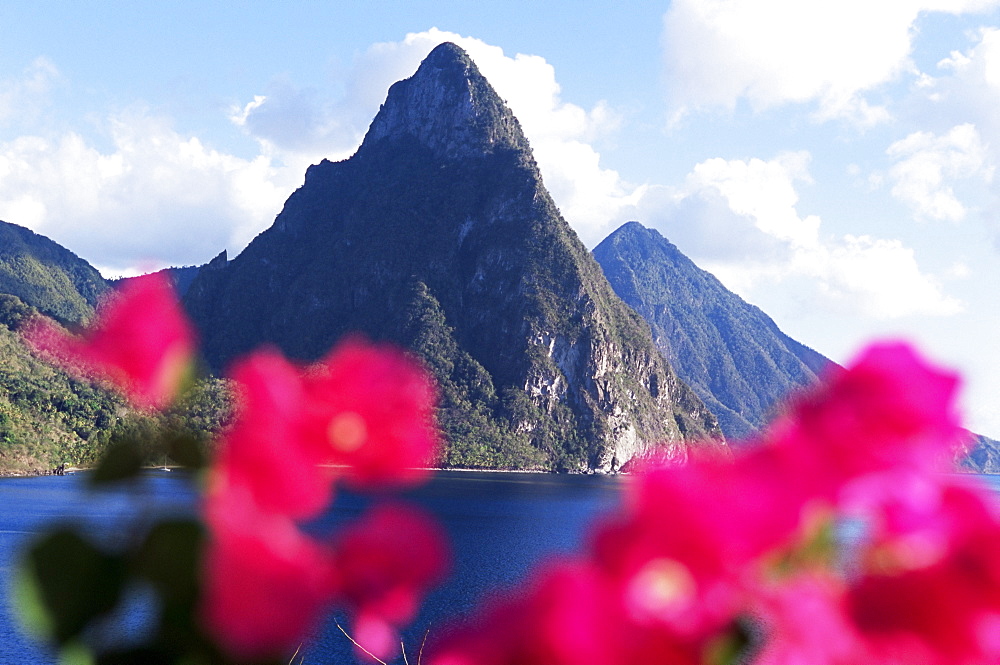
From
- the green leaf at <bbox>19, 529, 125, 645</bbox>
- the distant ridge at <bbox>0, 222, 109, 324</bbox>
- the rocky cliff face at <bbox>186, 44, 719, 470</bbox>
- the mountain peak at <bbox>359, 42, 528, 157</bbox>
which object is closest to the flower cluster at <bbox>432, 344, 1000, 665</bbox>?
the green leaf at <bbox>19, 529, 125, 645</bbox>

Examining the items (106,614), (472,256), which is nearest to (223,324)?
(472,256)

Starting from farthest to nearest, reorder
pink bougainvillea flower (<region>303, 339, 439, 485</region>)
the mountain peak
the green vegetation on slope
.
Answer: the mountain peak
the green vegetation on slope
pink bougainvillea flower (<region>303, 339, 439, 485</region>)

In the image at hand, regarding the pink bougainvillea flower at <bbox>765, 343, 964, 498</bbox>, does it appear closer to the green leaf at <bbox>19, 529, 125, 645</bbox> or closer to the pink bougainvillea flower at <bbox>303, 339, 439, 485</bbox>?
the pink bougainvillea flower at <bbox>303, 339, 439, 485</bbox>

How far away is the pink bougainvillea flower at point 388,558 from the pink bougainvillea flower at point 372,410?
0.08 feet

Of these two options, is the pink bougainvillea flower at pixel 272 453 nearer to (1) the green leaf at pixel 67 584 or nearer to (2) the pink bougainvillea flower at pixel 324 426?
(2) the pink bougainvillea flower at pixel 324 426

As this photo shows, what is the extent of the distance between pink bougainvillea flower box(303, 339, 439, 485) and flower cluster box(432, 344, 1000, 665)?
0.11 m

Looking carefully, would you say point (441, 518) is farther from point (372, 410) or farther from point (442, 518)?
point (442, 518)

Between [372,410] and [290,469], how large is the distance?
95 millimetres

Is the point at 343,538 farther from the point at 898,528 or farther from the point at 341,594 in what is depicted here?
the point at 898,528

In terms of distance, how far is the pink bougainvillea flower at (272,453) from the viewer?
0.40 meters

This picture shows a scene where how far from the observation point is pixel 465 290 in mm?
136375

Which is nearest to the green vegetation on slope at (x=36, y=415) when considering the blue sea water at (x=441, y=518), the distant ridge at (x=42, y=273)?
the blue sea water at (x=441, y=518)

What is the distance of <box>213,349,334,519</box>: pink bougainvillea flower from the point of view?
400mm

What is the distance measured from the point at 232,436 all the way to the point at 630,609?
0.20m
